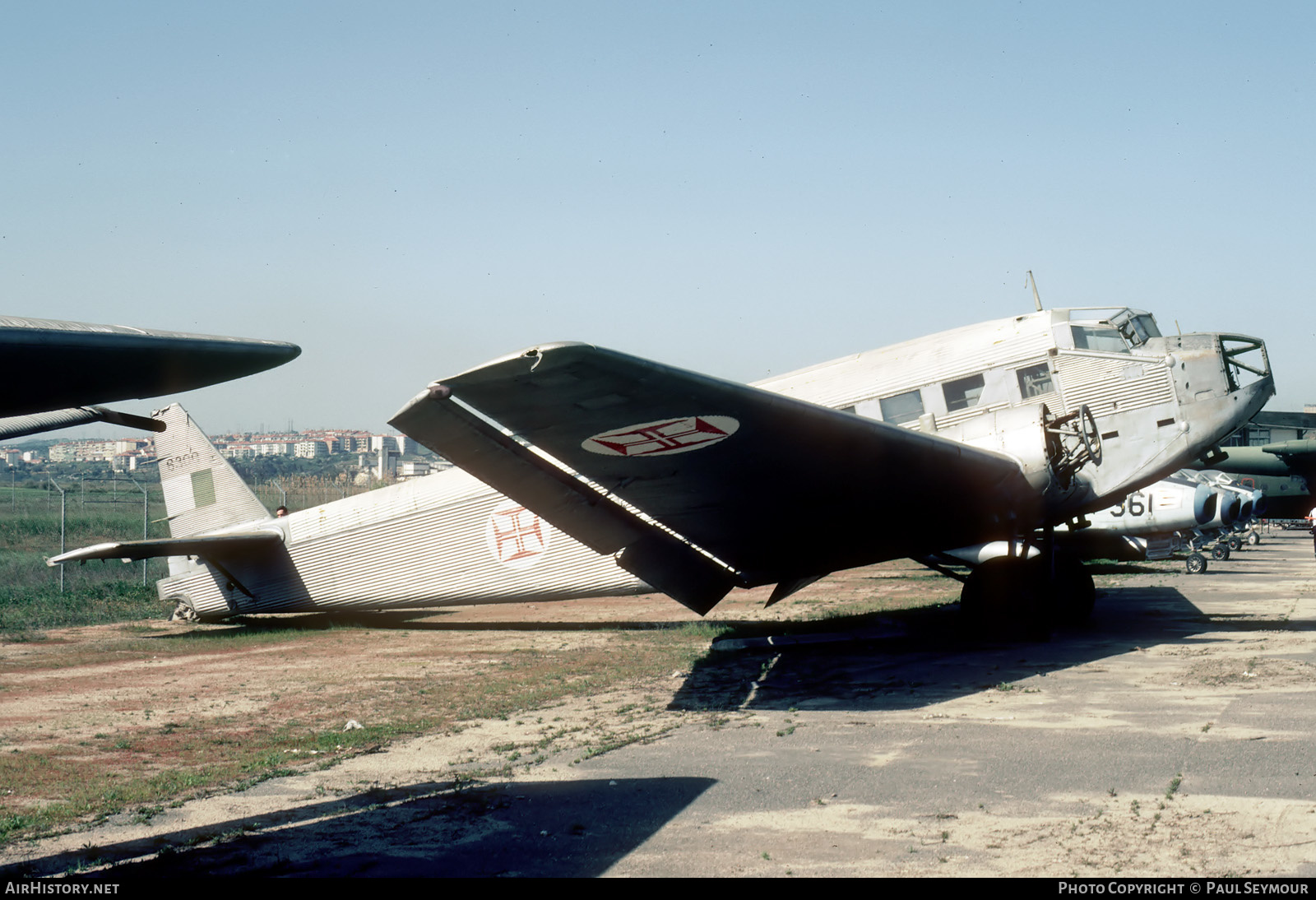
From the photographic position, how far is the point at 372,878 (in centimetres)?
438

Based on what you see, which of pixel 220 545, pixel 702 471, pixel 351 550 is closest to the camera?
pixel 702 471

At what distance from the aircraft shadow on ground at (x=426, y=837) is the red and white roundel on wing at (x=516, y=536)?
7.34 m

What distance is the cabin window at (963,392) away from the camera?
11.8 m

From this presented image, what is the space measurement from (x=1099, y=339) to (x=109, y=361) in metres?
11.3

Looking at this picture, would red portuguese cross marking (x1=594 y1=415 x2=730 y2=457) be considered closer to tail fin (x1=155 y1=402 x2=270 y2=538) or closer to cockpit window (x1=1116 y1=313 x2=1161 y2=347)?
cockpit window (x1=1116 y1=313 x2=1161 y2=347)

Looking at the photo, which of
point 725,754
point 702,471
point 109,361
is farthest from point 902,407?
point 109,361

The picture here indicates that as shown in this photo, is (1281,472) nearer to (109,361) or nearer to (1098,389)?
(1098,389)

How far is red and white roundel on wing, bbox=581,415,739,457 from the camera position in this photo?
7301 millimetres

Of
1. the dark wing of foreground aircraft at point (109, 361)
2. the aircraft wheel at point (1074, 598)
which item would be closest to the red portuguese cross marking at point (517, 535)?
the aircraft wheel at point (1074, 598)

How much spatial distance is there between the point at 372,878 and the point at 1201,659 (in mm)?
8640

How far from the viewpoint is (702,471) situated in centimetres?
815

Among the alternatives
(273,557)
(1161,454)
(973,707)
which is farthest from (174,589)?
Result: (1161,454)

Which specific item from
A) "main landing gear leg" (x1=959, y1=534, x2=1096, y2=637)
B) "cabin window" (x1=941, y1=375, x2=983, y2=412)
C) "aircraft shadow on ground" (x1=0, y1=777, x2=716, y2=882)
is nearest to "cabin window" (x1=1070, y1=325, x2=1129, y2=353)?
"cabin window" (x1=941, y1=375, x2=983, y2=412)

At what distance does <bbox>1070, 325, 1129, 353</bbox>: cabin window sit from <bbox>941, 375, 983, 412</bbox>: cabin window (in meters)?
1.23
